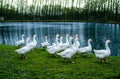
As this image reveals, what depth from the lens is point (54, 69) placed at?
51.1 ft

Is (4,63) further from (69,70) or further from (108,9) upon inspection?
(108,9)

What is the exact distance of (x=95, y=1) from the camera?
431 feet

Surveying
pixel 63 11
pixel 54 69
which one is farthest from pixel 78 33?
pixel 63 11

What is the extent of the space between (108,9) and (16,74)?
111147mm

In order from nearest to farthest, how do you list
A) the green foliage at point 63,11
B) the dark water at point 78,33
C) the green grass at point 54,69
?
the green grass at point 54,69 < the dark water at point 78,33 < the green foliage at point 63,11

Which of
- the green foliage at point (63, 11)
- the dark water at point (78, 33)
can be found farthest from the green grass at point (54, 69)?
the green foliage at point (63, 11)

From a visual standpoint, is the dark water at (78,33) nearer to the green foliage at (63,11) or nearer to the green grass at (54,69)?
the green grass at (54,69)

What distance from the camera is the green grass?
14.0 meters

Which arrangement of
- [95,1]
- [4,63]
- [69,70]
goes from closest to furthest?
[69,70] → [4,63] → [95,1]

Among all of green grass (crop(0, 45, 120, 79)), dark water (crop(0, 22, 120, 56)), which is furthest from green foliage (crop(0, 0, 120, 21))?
green grass (crop(0, 45, 120, 79))

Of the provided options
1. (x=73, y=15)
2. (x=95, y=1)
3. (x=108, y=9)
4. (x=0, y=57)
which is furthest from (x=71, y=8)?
(x=0, y=57)

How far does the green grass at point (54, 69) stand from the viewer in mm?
13992

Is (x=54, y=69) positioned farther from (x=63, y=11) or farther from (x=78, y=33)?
(x=63, y=11)

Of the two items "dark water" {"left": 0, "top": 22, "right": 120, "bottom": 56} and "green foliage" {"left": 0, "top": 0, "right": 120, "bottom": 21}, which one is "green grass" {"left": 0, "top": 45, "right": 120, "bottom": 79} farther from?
"green foliage" {"left": 0, "top": 0, "right": 120, "bottom": 21}
